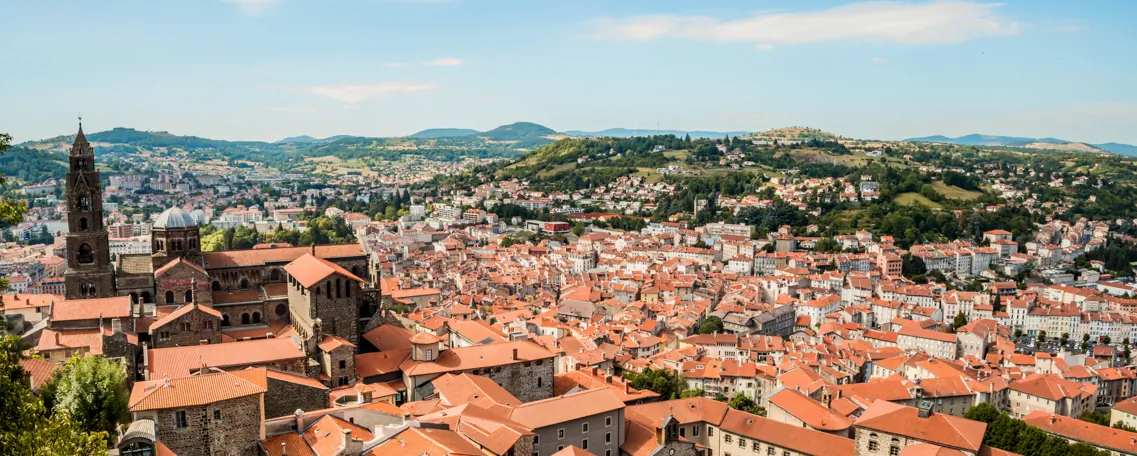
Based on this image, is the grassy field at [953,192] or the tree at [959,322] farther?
the grassy field at [953,192]

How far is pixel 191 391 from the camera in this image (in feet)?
60.5

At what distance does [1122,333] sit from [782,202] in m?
50.6

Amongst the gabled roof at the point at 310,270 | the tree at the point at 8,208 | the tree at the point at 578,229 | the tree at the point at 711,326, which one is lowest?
the tree at the point at 711,326

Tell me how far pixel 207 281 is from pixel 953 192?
4801 inches

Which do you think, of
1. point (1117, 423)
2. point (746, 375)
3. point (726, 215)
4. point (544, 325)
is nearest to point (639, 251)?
point (726, 215)

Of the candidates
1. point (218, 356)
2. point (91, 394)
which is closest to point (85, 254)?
point (218, 356)

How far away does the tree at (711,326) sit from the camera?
59.1 m

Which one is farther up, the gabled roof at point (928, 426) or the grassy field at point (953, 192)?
the grassy field at point (953, 192)

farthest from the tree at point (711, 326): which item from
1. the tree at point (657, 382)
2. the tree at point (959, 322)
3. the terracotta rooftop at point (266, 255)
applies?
the terracotta rooftop at point (266, 255)

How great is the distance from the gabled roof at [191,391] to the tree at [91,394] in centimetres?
94

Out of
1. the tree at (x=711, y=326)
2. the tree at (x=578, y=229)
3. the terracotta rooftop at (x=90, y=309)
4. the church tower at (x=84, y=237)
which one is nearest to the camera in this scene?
the terracotta rooftop at (x=90, y=309)

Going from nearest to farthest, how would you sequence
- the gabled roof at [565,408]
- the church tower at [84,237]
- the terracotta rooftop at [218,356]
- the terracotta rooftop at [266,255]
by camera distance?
the terracotta rooftop at [218,356] < the gabled roof at [565,408] < the church tower at [84,237] < the terracotta rooftop at [266,255]

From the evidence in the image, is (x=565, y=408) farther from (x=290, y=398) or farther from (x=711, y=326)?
(x=711, y=326)

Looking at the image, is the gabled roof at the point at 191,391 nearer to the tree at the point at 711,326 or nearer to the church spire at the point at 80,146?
the church spire at the point at 80,146
